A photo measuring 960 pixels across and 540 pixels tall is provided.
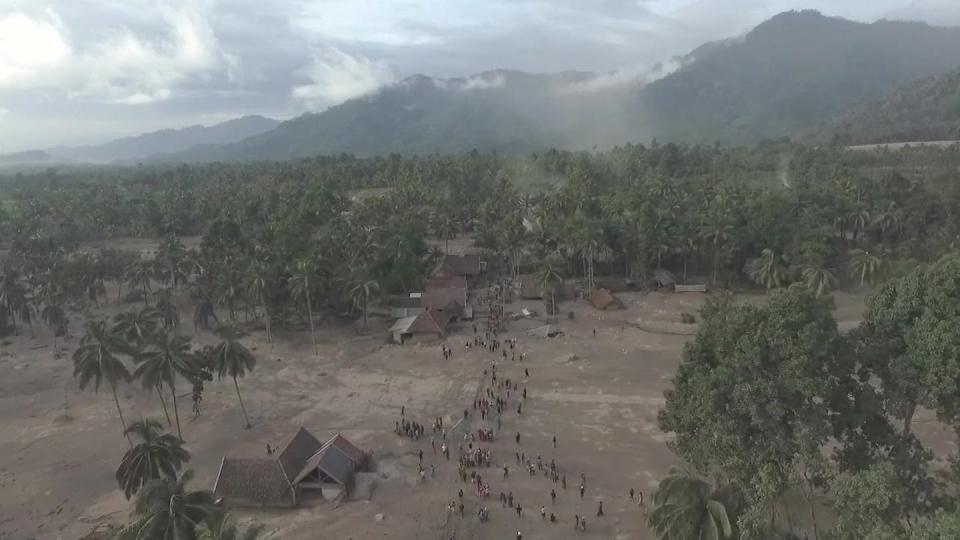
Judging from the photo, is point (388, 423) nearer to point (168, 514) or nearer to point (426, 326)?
point (426, 326)

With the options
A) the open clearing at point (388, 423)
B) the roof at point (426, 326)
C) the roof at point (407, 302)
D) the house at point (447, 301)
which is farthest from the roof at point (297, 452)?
the roof at point (407, 302)

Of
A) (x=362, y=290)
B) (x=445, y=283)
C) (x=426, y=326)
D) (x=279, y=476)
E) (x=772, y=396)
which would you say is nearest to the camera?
(x=772, y=396)

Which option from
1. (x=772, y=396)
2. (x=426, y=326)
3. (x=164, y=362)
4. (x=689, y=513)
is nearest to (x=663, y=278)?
(x=426, y=326)

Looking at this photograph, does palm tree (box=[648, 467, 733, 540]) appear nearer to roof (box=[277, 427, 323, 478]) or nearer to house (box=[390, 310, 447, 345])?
roof (box=[277, 427, 323, 478])

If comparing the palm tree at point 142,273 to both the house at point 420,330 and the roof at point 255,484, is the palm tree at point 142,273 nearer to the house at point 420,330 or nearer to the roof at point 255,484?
the house at point 420,330

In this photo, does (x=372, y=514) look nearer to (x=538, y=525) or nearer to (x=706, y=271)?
(x=538, y=525)

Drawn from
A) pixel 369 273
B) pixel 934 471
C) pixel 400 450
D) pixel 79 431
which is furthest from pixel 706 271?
pixel 79 431

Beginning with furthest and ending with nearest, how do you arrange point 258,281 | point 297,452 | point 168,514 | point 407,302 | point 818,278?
point 407,302 < point 818,278 < point 258,281 < point 297,452 < point 168,514
